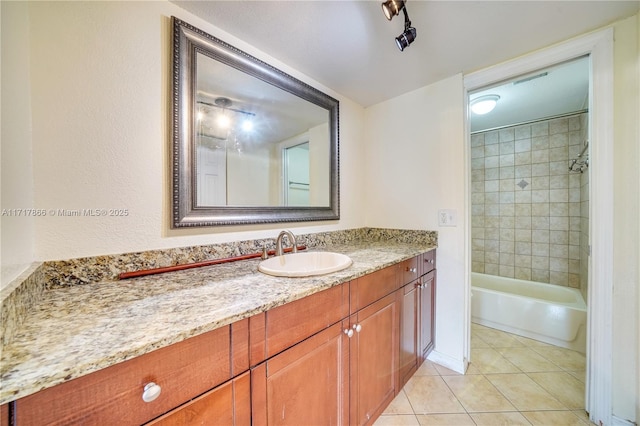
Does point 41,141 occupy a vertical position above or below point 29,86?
below

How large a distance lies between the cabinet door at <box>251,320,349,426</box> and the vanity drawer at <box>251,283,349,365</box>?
3 centimetres

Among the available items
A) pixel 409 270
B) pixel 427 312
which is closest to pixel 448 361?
pixel 427 312

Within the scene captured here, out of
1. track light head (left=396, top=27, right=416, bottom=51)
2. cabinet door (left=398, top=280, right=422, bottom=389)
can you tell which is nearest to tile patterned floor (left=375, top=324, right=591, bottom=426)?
cabinet door (left=398, top=280, right=422, bottom=389)

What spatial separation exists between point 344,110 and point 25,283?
1996 millimetres

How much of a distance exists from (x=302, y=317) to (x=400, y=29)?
148 cm

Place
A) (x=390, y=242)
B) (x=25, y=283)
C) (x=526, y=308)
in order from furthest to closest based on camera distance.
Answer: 1. (x=526, y=308)
2. (x=390, y=242)
3. (x=25, y=283)

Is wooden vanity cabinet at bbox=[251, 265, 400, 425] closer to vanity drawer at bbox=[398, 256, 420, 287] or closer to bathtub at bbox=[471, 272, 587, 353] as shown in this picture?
vanity drawer at bbox=[398, 256, 420, 287]

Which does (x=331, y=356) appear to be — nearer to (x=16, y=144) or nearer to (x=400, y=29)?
(x=16, y=144)

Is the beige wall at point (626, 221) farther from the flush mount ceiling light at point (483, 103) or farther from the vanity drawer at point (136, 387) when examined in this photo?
the vanity drawer at point (136, 387)

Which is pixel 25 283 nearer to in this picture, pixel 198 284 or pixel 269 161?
pixel 198 284

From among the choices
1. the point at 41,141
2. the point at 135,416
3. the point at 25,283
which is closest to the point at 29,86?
the point at 41,141

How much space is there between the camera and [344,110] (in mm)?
1985

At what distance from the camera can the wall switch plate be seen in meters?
1.67

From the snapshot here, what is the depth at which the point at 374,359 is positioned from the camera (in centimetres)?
118
